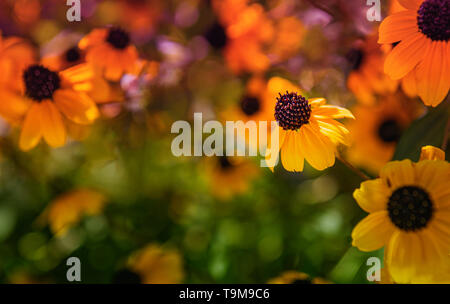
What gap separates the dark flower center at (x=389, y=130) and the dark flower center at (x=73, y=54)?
607 millimetres

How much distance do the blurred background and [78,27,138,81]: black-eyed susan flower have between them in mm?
26

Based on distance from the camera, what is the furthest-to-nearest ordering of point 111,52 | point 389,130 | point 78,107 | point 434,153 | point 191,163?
point 191,163, point 389,130, point 111,52, point 78,107, point 434,153

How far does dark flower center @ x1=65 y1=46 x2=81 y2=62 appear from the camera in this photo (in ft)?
2.25

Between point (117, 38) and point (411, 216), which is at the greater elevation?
point (117, 38)

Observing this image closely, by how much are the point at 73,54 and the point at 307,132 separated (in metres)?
0.46

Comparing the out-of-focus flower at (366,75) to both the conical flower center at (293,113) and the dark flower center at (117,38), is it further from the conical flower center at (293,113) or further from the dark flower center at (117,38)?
the dark flower center at (117,38)

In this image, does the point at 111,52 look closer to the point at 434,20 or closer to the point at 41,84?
the point at 41,84

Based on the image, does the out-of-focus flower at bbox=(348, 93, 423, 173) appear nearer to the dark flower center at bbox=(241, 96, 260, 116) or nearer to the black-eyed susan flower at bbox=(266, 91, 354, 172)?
the dark flower center at bbox=(241, 96, 260, 116)

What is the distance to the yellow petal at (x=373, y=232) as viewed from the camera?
425 millimetres

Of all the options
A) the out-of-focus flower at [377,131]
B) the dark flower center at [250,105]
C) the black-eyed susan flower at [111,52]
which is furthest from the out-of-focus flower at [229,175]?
the black-eyed susan flower at [111,52]

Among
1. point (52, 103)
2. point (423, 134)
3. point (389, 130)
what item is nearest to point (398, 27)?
point (423, 134)

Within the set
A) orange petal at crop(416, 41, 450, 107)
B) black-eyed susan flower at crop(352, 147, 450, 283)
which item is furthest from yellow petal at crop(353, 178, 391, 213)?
orange petal at crop(416, 41, 450, 107)

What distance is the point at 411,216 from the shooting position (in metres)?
0.43

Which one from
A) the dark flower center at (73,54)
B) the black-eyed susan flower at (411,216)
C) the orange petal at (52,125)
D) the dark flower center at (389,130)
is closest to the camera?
the black-eyed susan flower at (411,216)
